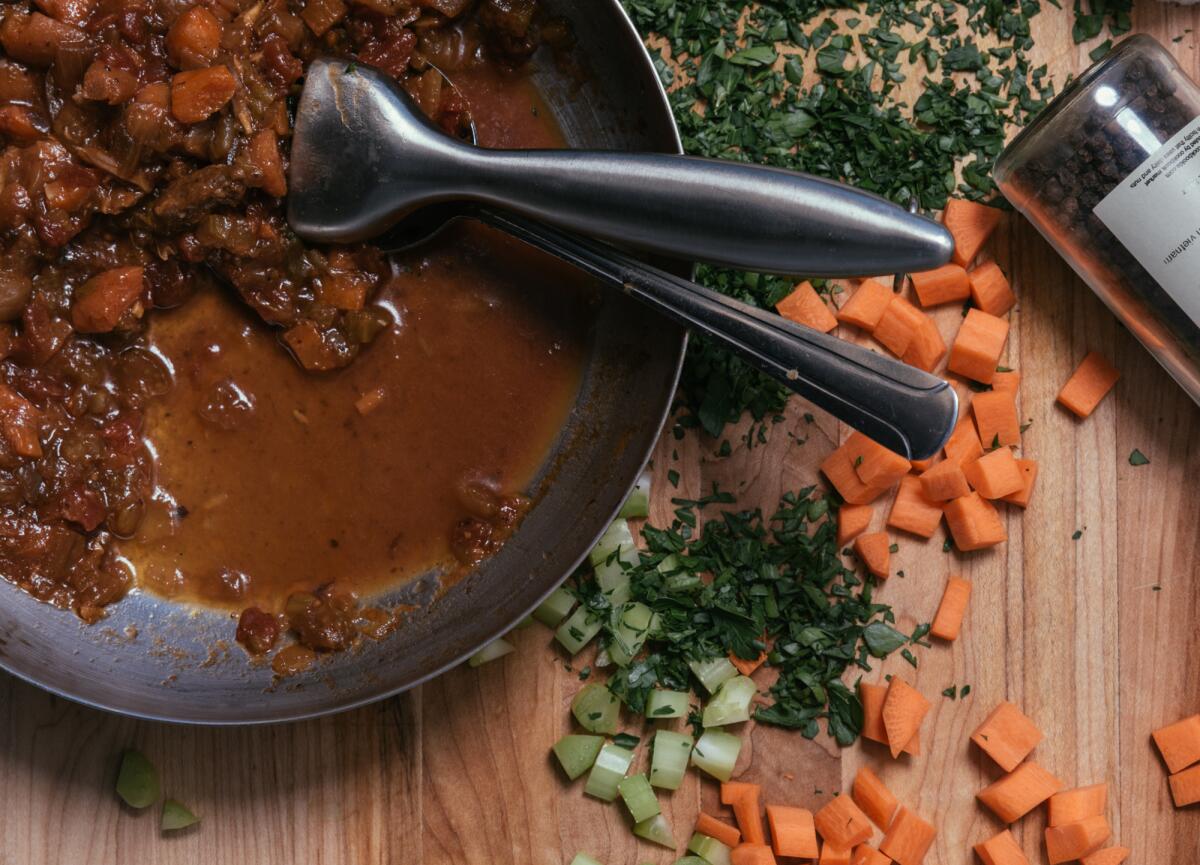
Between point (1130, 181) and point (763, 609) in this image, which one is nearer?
point (1130, 181)

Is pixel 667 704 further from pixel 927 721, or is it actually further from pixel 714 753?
pixel 927 721

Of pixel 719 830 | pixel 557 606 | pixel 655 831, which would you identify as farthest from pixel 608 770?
pixel 557 606

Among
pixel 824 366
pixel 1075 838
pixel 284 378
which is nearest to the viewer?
pixel 824 366

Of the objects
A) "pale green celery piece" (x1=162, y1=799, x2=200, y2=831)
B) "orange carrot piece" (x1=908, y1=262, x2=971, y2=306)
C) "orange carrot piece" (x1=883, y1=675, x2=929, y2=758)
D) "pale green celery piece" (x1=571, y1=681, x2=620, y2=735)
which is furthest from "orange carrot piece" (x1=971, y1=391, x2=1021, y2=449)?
"pale green celery piece" (x1=162, y1=799, x2=200, y2=831)

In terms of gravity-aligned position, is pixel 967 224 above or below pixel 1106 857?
above

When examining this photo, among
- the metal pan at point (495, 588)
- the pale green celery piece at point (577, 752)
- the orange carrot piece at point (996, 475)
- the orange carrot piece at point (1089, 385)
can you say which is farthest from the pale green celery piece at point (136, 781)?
the orange carrot piece at point (1089, 385)

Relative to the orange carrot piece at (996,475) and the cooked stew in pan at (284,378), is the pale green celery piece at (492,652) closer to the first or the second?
the cooked stew in pan at (284,378)

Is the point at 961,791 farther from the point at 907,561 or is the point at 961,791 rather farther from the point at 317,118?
the point at 317,118

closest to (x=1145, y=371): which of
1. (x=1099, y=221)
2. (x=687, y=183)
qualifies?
(x=1099, y=221)

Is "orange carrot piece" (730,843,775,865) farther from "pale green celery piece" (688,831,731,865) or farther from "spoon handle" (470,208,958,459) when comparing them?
"spoon handle" (470,208,958,459)
